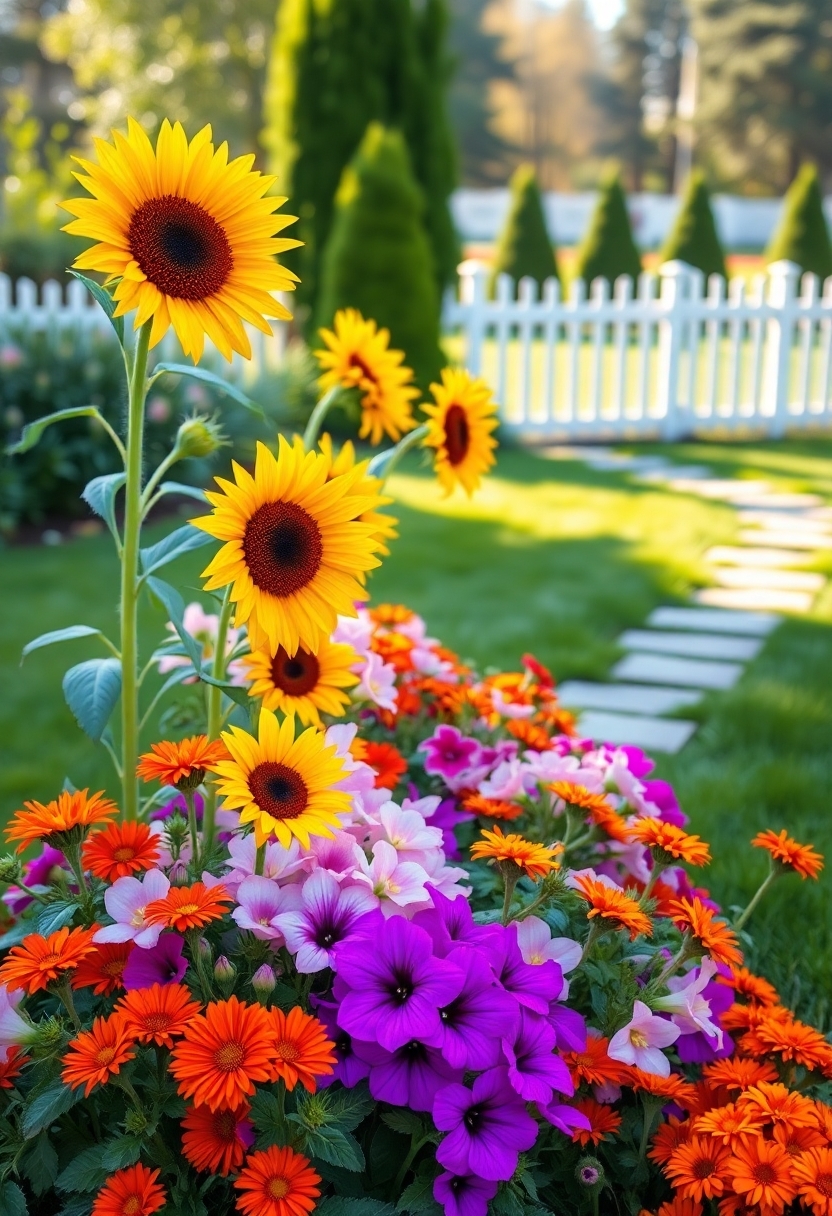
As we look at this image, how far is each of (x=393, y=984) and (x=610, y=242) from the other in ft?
49.4

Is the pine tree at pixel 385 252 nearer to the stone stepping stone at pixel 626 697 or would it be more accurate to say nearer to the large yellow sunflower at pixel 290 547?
the stone stepping stone at pixel 626 697

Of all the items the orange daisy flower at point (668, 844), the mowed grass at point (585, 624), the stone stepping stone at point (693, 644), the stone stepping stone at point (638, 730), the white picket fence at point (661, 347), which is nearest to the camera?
the orange daisy flower at point (668, 844)

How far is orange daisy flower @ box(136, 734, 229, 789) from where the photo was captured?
1219 mm

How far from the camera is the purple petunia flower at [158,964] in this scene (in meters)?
1.19

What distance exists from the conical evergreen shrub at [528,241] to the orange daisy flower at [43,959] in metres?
14.3

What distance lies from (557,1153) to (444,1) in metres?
8.76

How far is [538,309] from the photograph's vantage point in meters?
8.15

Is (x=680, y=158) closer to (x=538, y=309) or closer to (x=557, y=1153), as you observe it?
(x=538, y=309)

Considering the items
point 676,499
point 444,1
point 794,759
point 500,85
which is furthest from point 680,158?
point 794,759

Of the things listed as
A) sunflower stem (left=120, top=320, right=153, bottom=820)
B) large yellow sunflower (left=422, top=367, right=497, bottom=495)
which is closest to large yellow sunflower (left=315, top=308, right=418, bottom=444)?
large yellow sunflower (left=422, top=367, right=497, bottom=495)

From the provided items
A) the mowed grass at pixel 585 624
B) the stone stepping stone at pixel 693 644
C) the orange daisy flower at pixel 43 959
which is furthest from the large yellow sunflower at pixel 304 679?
the stone stepping stone at pixel 693 644

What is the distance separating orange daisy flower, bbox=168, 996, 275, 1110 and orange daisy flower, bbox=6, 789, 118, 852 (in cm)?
28

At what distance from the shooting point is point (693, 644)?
3787mm

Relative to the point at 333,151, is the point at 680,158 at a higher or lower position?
higher
